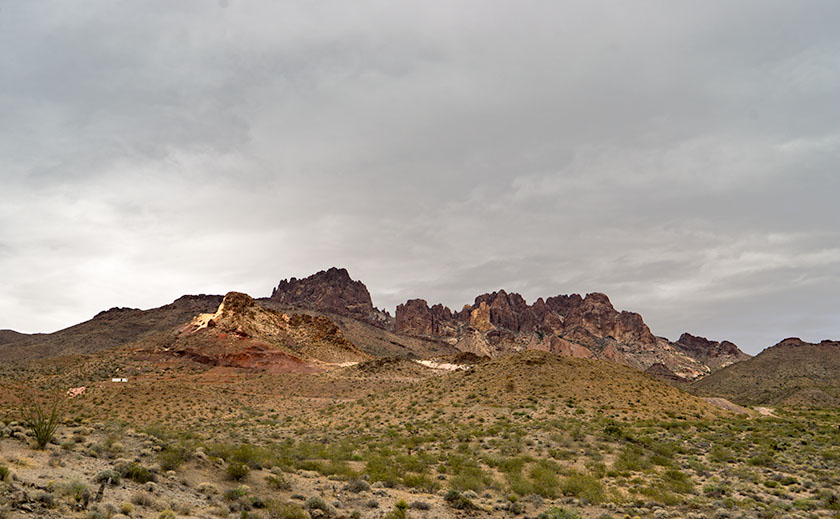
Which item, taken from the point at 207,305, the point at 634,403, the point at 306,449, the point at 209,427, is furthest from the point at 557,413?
the point at 207,305

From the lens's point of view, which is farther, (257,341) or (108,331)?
(108,331)

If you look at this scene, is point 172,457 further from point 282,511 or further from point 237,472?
point 282,511

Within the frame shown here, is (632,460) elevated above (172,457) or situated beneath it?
situated beneath

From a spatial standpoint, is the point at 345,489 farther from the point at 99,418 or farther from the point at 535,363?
the point at 535,363

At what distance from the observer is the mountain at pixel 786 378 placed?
70250mm

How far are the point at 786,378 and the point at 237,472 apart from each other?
115 meters

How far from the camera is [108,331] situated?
133625mm

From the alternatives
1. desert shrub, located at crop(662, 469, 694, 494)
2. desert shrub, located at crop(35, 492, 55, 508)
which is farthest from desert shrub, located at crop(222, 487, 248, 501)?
desert shrub, located at crop(662, 469, 694, 494)

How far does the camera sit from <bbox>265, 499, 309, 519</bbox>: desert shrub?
40.3 feet

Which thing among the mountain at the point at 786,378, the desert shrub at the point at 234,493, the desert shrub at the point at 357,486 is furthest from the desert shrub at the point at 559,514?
the mountain at the point at 786,378

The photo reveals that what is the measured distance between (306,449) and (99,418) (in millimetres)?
24436

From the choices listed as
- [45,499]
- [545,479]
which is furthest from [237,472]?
[545,479]

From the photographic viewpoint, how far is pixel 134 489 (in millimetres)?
11859

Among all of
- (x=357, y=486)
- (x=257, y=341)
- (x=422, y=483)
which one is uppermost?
(x=257, y=341)
